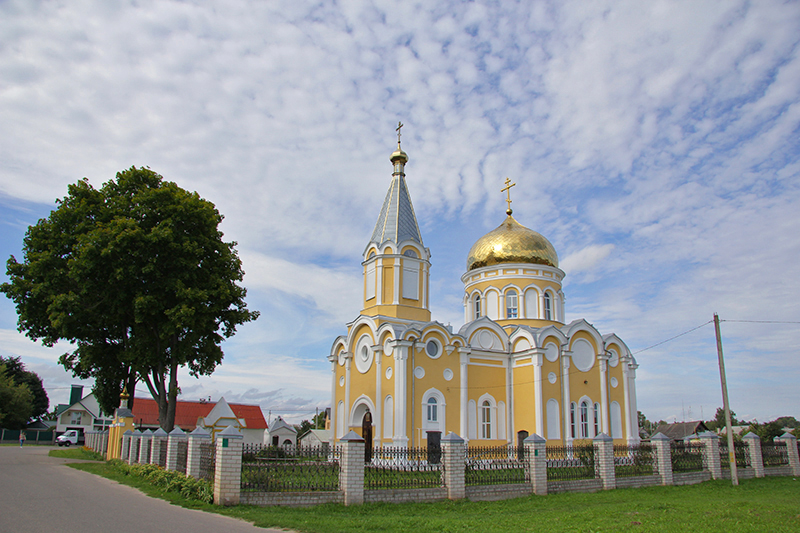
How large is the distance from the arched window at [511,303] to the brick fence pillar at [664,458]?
10844 millimetres

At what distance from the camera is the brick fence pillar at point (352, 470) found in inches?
470

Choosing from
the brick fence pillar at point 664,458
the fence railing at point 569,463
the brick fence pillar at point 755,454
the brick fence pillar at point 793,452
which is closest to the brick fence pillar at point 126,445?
the fence railing at point 569,463

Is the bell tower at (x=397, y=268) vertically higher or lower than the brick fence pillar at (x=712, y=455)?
higher

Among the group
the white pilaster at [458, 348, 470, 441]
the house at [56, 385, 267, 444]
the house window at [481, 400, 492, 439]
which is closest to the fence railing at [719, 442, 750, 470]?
the house window at [481, 400, 492, 439]

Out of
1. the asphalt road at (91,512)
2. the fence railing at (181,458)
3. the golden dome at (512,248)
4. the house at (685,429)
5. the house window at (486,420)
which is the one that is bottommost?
the house at (685,429)

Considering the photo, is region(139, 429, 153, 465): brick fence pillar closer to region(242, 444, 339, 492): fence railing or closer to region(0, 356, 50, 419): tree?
region(242, 444, 339, 492): fence railing

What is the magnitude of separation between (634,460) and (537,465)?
475 centimetres

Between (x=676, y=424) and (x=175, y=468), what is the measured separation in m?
56.0

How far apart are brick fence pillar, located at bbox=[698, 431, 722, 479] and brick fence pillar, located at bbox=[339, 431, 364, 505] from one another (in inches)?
522

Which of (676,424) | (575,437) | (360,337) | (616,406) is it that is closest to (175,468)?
(360,337)

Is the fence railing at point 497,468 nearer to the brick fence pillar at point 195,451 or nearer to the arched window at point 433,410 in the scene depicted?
the arched window at point 433,410

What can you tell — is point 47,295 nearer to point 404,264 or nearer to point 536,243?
point 404,264

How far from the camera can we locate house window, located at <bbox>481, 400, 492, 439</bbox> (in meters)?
23.1

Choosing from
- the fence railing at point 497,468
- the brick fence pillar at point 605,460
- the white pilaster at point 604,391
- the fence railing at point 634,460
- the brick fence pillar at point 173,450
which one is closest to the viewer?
the fence railing at point 497,468
